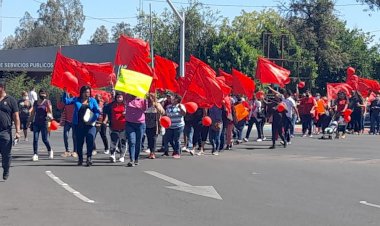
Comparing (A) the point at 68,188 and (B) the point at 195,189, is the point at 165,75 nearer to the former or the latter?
(B) the point at 195,189

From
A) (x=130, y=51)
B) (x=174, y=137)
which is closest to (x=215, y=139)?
(x=174, y=137)

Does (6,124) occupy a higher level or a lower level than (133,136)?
higher

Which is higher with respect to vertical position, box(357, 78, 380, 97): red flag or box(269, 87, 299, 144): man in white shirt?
box(357, 78, 380, 97): red flag

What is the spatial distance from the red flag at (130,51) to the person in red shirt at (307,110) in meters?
9.83

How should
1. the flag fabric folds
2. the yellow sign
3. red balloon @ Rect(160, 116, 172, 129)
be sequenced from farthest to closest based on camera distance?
the flag fabric folds, red balloon @ Rect(160, 116, 172, 129), the yellow sign

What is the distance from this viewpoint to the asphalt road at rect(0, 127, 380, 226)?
30.3 feet

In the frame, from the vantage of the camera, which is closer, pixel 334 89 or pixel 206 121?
pixel 206 121

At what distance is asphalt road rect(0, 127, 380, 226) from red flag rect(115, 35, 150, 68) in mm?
2340

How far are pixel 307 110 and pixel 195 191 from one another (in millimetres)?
14892

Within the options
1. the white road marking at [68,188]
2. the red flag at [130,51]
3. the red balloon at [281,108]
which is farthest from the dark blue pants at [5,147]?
the red balloon at [281,108]

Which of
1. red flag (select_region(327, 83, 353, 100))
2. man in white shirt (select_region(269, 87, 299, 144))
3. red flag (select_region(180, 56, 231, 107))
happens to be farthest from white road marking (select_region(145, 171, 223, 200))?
red flag (select_region(327, 83, 353, 100))

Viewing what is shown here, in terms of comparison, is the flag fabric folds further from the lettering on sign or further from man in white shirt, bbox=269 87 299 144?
the lettering on sign

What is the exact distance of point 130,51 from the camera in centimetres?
1736

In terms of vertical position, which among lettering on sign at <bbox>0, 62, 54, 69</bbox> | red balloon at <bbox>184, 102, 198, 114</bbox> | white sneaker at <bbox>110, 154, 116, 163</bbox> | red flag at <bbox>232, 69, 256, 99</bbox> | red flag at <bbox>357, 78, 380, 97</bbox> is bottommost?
white sneaker at <bbox>110, 154, 116, 163</bbox>
